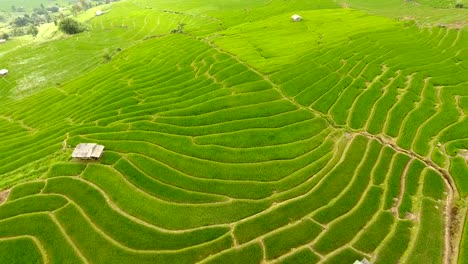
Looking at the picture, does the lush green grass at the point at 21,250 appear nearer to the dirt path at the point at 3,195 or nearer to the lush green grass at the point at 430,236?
the dirt path at the point at 3,195

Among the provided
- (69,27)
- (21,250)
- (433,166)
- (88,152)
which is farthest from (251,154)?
(69,27)

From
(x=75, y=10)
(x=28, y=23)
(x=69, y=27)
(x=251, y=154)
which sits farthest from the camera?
(x=28, y=23)

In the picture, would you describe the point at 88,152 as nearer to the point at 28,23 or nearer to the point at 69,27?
the point at 69,27

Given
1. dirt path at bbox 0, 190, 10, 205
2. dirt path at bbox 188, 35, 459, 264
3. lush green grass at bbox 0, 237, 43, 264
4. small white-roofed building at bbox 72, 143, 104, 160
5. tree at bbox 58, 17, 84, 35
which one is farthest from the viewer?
tree at bbox 58, 17, 84, 35

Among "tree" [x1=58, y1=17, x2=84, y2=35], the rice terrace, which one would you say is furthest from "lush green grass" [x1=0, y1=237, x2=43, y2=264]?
"tree" [x1=58, y1=17, x2=84, y2=35]

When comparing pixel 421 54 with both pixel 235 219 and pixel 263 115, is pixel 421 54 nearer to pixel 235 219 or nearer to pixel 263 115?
pixel 263 115

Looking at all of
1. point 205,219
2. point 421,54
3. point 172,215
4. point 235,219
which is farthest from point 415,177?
point 421,54

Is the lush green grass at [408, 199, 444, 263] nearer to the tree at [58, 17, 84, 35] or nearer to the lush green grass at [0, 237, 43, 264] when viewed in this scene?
the lush green grass at [0, 237, 43, 264]
